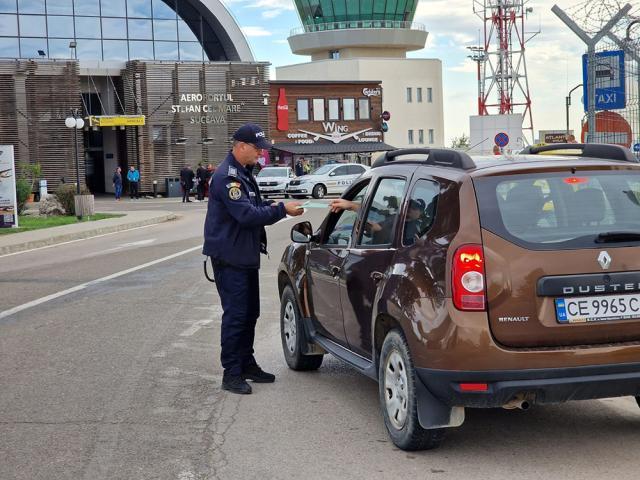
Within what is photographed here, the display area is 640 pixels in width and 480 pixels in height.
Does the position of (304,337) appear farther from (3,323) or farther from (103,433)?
(3,323)

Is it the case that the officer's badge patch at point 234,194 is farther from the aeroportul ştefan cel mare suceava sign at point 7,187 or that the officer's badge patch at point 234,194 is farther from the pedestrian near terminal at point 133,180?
the pedestrian near terminal at point 133,180

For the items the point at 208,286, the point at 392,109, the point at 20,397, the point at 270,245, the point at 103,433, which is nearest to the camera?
the point at 103,433

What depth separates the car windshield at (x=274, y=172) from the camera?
49281 millimetres

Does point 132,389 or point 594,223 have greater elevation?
point 594,223

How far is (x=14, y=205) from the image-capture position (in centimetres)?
2781

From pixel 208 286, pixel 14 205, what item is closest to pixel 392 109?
pixel 14 205

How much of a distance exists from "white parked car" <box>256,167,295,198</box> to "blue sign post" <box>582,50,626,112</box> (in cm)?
3310

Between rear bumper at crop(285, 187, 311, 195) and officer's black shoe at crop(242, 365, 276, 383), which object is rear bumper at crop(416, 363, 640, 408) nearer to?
officer's black shoe at crop(242, 365, 276, 383)

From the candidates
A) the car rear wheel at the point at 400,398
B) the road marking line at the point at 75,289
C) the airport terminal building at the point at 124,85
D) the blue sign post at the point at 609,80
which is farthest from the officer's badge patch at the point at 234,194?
the airport terminal building at the point at 124,85

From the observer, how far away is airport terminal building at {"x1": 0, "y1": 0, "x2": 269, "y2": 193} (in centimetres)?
5434

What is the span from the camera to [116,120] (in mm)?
55156

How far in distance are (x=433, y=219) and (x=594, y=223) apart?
2.80 feet

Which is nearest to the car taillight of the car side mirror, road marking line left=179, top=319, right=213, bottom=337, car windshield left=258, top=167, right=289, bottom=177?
the car side mirror

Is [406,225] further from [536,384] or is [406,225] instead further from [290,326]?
[290,326]
